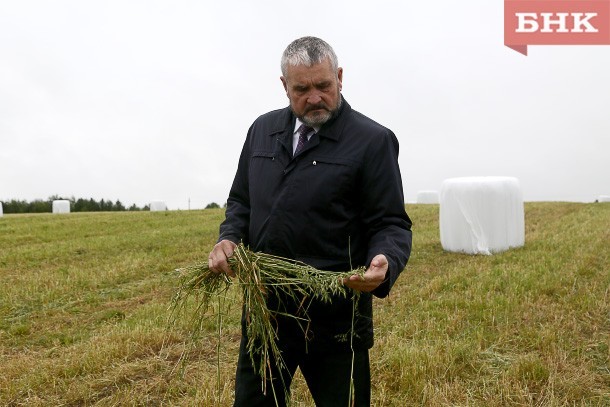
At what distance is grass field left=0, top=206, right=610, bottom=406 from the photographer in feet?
15.4

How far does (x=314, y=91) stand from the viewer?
8.95ft

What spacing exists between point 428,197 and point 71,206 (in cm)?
1803

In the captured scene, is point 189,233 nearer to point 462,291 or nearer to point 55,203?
point 462,291

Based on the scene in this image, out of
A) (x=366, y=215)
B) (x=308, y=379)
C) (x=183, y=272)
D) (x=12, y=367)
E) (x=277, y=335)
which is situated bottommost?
(x=12, y=367)

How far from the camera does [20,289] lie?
372 inches

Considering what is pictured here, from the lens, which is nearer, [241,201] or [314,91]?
[314,91]

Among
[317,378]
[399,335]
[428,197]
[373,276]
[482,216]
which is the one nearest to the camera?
[373,276]

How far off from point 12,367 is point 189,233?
35.7ft

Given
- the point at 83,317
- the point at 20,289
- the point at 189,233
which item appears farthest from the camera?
the point at 189,233

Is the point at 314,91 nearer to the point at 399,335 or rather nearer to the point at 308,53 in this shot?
the point at 308,53

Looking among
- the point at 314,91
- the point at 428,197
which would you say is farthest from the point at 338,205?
the point at 428,197

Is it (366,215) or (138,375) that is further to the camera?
(138,375)

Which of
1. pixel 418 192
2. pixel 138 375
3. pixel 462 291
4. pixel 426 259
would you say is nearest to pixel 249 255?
pixel 138 375

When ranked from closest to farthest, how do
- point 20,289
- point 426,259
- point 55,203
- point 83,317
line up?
1. point 83,317
2. point 20,289
3. point 426,259
4. point 55,203
